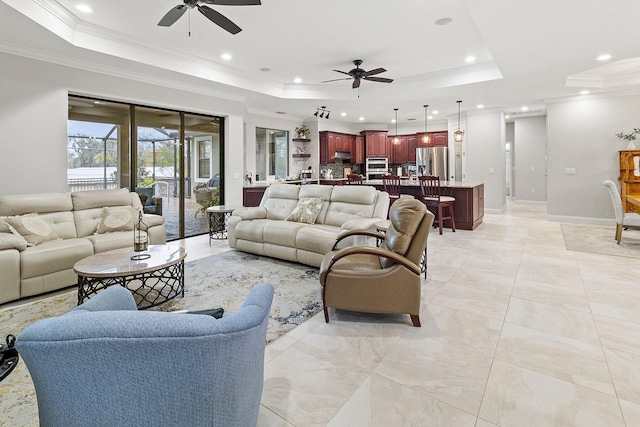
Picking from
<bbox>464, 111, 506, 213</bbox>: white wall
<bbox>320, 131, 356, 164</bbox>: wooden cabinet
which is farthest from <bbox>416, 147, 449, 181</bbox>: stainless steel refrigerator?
<bbox>320, 131, 356, 164</bbox>: wooden cabinet

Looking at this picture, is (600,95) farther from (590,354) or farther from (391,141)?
(590,354)

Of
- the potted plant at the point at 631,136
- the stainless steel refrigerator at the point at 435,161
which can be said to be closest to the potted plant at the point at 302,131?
the stainless steel refrigerator at the point at 435,161

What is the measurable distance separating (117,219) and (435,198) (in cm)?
521

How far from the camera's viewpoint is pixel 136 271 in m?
2.70

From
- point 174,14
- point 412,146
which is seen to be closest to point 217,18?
point 174,14

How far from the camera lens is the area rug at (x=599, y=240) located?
4781mm

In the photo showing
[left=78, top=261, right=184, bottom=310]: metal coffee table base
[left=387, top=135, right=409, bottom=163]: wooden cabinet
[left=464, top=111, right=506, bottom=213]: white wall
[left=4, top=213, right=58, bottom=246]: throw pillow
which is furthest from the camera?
[left=387, top=135, right=409, bottom=163]: wooden cabinet

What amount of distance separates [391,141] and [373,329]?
30.5 feet

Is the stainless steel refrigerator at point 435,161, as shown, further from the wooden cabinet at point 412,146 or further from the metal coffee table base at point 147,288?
the metal coffee table base at point 147,288

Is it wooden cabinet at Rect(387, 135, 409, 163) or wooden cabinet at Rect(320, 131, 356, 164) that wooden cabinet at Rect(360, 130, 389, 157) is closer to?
wooden cabinet at Rect(387, 135, 409, 163)

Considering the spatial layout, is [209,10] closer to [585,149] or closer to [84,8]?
[84,8]

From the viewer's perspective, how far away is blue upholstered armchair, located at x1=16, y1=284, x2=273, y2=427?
858mm

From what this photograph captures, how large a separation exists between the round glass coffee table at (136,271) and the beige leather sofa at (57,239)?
480 millimetres

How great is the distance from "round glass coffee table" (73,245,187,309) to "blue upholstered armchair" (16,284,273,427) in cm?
195
